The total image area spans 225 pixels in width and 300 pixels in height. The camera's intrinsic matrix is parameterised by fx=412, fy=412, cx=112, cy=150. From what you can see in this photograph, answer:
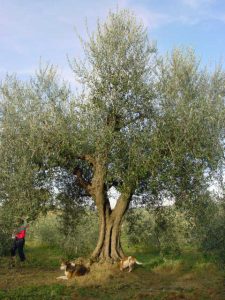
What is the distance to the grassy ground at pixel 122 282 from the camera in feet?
45.6

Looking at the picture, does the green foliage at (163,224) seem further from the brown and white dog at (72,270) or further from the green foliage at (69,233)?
the brown and white dog at (72,270)

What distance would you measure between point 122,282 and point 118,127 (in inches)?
254

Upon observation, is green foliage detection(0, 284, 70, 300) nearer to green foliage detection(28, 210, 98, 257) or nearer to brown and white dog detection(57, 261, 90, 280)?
brown and white dog detection(57, 261, 90, 280)

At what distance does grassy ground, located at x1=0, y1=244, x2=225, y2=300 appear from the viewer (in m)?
13.9

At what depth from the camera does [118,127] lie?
17906mm

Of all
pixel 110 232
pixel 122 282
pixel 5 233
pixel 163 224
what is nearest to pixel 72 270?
pixel 122 282

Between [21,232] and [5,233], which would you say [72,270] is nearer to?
[21,232]

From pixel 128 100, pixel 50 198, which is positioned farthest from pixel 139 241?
pixel 128 100

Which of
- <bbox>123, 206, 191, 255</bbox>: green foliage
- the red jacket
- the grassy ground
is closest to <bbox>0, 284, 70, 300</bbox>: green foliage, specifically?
the grassy ground

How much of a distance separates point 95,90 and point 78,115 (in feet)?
4.60

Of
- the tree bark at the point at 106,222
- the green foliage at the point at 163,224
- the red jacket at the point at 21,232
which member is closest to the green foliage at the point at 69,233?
the red jacket at the point at 21,232

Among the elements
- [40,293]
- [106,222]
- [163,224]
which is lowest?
[40,293]

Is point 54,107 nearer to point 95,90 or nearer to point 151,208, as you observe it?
point 95,90

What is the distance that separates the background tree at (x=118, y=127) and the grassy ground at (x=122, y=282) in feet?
7.33
